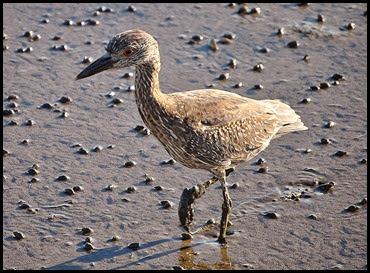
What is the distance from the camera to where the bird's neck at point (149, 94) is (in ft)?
27.2

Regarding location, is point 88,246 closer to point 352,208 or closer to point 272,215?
point 272,215

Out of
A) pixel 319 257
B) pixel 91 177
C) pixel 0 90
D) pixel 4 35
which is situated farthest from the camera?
pixel 4 35

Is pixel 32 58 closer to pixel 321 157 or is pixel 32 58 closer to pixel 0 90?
pixel 0 90

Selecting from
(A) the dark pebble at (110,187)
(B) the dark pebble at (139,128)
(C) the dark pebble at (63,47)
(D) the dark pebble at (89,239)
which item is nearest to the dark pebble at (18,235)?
(D) the dark pebble at (89,239)

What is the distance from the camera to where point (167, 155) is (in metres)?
9.77

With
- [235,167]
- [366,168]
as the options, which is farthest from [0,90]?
[366,168]

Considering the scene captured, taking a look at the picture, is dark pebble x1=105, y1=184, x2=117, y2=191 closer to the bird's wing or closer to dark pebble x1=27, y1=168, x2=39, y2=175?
dark pebble x1=27, y1=168, x2=39, y2=175

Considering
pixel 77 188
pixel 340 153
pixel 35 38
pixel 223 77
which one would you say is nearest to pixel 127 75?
pixel 223 77

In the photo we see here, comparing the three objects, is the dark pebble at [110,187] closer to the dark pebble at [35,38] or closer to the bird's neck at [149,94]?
the bird's neck at [149,94]

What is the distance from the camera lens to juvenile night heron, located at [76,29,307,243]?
8.27 metres

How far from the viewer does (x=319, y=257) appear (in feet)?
27.2

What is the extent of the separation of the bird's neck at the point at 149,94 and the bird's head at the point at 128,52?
0.25 feet

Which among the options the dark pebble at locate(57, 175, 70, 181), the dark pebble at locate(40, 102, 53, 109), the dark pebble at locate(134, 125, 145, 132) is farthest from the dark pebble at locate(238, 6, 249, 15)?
the dark pebble at locate(57, 175, 70, 181)

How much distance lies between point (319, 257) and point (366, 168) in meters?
1.68
